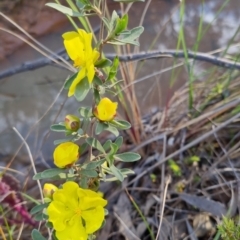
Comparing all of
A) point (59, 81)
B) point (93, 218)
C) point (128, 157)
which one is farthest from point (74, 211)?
point (59, 81)

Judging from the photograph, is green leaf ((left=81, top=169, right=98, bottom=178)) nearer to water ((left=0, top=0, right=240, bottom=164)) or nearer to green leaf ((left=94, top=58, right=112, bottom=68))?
green leaf ((left=94, top=58, right=112, bottom=68))

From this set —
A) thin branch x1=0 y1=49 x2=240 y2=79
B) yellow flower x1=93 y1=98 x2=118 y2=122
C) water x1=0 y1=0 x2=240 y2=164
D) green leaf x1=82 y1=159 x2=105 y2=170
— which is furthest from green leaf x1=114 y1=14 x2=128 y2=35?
water x1=0 y1=0 x2=240 y2=164

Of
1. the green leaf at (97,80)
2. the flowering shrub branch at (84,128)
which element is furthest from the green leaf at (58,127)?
the green leaf at (97,80)

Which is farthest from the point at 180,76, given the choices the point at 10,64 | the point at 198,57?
the point at 10,64

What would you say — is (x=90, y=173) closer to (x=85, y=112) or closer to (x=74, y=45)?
(x=85, y=112)

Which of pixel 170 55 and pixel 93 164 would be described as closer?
pixel 93 164

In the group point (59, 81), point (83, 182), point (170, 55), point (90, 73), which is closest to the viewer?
point (90, 73)
